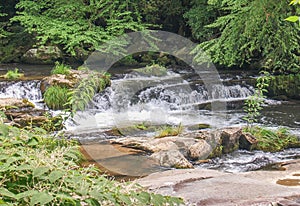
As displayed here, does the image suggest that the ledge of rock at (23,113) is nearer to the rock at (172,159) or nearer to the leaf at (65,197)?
the rock at (172,159)

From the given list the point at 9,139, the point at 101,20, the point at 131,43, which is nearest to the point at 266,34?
the point at 9,139

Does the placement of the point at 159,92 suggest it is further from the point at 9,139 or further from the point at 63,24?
the point at 9,139

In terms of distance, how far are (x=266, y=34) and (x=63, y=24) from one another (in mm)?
8048

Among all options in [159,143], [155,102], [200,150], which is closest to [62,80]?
[155,102]

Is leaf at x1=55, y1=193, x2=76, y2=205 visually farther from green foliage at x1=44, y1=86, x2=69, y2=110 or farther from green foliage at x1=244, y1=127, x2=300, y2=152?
green foliage at x1=44, y1=86, x2=69, y2=110

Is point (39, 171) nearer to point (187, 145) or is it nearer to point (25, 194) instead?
point (25, 194)

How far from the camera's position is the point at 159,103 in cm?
1038

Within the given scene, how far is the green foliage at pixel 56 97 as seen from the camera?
29.6 ft

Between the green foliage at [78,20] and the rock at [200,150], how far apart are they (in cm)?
764

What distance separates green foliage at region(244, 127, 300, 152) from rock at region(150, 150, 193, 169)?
1.58 m

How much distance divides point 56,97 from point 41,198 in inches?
308

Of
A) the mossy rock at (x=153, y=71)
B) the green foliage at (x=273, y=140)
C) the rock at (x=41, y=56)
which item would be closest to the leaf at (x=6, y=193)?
the green foliage at (x=273, y=140)

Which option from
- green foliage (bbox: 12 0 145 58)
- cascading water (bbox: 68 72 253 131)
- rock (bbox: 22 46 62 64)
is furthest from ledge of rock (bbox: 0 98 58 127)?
rock (bbox: 22 46 62 64)

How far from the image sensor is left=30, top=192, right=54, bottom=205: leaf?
1431mm
